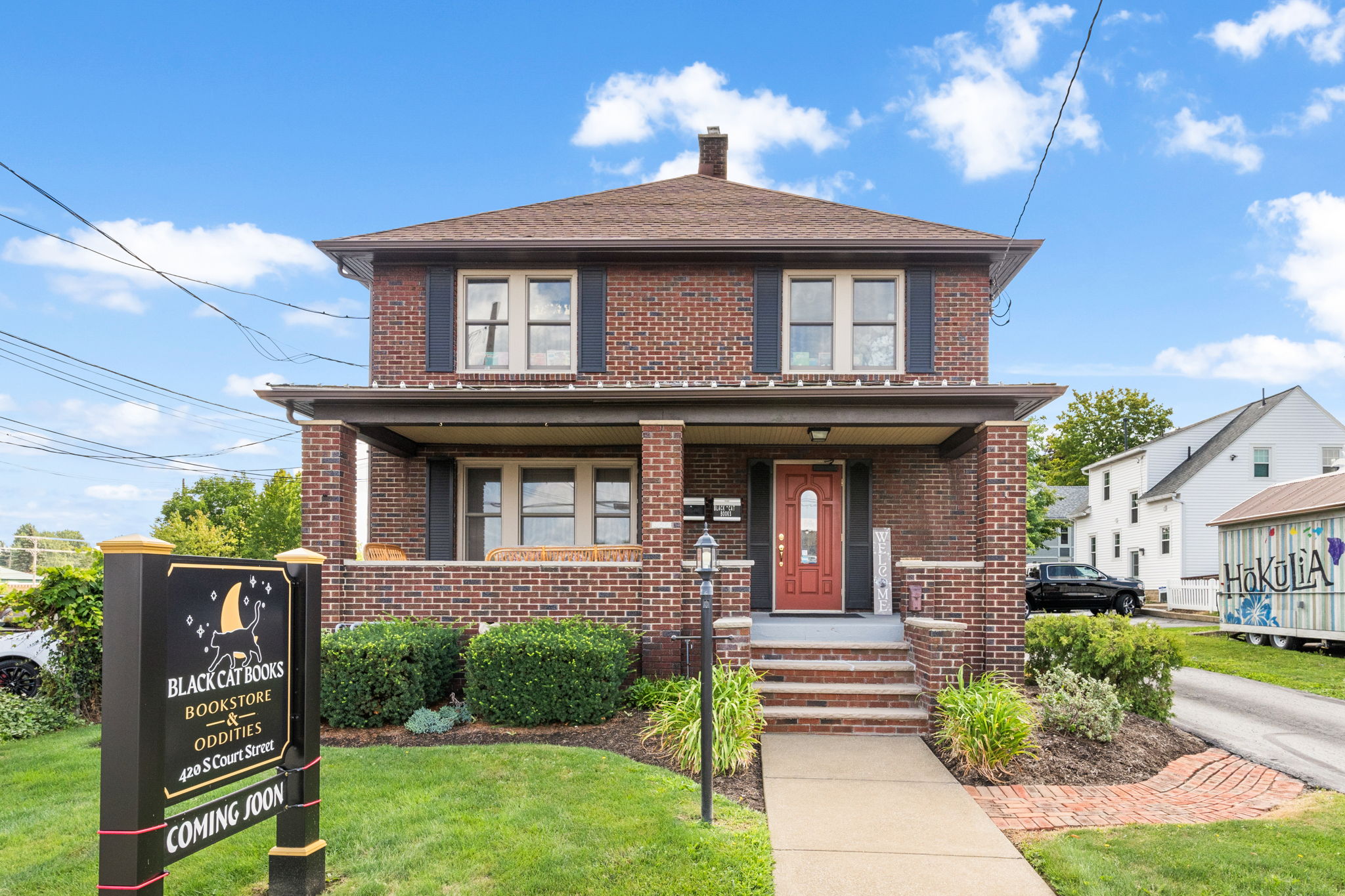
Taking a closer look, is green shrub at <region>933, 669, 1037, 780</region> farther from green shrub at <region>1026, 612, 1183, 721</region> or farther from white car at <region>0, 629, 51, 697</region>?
white car at <region>0, 629, 51, 697</region>

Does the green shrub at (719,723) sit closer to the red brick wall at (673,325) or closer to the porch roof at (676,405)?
the porch roof at (676,405)

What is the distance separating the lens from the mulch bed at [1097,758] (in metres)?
6.78

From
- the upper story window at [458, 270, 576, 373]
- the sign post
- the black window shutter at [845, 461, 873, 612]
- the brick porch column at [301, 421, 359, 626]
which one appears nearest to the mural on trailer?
the black window shutter at [845, 461, 873, 612]

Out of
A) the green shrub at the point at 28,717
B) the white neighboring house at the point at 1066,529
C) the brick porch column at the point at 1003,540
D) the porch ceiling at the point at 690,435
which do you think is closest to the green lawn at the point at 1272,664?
the brick porch column at the point at 1003,540

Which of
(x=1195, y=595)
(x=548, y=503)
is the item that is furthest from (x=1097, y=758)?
(x=1195, y=595)

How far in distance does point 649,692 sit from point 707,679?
2.75 meters

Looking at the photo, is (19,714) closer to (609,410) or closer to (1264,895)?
(609,410)

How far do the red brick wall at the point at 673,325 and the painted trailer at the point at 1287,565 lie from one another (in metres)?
10.4

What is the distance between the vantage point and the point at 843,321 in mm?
11945

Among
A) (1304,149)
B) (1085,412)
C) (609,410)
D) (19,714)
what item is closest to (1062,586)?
(1304,149)

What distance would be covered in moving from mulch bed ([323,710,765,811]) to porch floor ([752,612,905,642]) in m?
2.21

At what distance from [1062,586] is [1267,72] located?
1489 cm

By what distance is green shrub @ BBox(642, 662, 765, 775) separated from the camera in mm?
6617

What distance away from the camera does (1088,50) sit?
26.3ft
